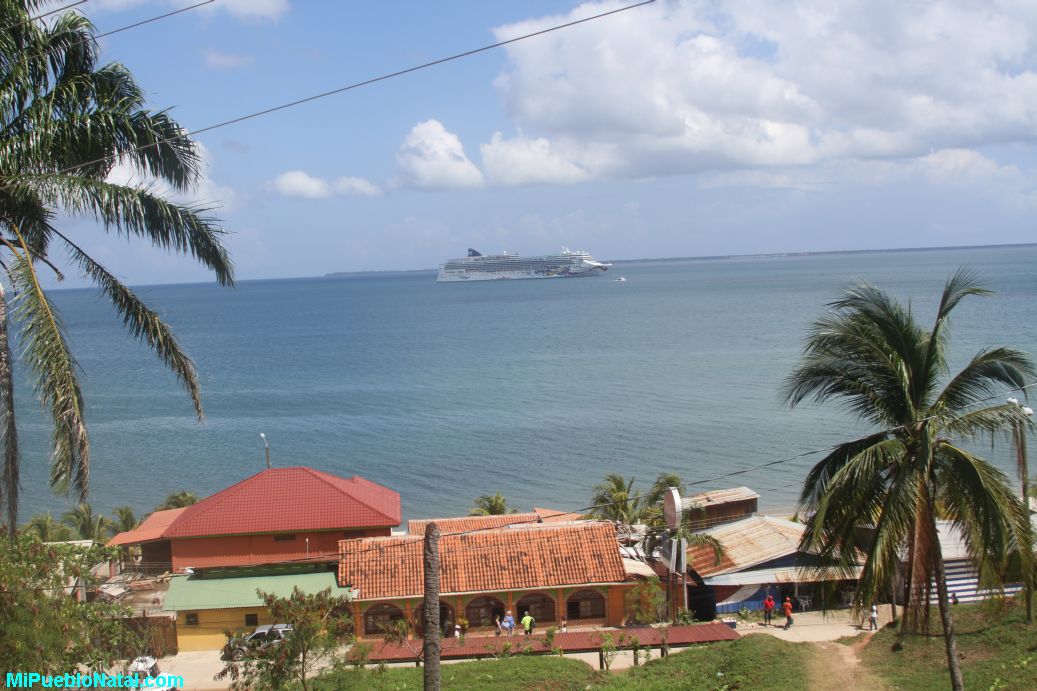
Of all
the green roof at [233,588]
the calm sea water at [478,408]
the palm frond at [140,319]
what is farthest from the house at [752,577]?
the palm frond at [140,319]

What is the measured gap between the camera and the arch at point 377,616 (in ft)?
73.1

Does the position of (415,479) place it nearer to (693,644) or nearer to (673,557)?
(673,557)

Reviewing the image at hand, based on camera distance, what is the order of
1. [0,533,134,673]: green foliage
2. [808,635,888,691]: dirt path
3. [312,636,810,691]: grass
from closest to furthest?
1. [0,533,134,673]: green foliage
2. [808,635,888,691]: dirt path
3. [312,636,810,691]: grass

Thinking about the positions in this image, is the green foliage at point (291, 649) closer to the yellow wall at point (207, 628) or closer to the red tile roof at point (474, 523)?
the yellow wall at point (207, 628)

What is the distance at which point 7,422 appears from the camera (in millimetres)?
7578

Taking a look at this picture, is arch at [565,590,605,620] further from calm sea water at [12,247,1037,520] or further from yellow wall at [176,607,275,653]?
calm sea water at [12,247,1037,520]

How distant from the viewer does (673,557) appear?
71.8 ft

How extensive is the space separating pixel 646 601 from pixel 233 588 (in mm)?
10580

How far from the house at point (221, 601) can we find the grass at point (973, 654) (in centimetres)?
1241

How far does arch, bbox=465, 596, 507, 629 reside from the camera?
22641mm

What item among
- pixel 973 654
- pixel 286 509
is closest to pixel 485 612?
pixel 286 509

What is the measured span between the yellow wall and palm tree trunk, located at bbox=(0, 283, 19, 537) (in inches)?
621

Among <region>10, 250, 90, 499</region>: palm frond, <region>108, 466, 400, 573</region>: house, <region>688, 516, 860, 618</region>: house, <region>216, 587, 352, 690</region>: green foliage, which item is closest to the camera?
<region>10, 250, 90, 499</region>: palm frond

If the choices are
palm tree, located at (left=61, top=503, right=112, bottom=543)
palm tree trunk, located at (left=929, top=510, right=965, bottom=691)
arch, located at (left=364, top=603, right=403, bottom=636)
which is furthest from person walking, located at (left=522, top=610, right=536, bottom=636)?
palm tree, located at (left=61, top=503, right=112, bottom=543)
